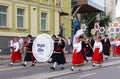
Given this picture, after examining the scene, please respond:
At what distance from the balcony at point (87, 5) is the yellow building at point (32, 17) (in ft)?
9.50

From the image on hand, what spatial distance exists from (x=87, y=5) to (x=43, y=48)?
39.6m

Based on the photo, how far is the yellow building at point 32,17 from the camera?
127 ft

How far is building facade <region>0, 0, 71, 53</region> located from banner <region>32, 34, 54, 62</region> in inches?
801

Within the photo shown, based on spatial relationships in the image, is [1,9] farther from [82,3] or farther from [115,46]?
[82,3]

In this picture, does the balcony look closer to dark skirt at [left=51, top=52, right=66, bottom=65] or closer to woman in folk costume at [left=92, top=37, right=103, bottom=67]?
woman in folk costume at [left=92, top=37, right=103, bottom=67]

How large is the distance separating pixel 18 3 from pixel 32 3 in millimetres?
2840

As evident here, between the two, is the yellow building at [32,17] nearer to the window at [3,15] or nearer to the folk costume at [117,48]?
the window at [3,15]

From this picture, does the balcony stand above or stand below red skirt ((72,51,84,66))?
above

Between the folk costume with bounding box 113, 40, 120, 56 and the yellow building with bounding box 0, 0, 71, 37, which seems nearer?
the folk costume with bounding box 113, 40, 120, 56

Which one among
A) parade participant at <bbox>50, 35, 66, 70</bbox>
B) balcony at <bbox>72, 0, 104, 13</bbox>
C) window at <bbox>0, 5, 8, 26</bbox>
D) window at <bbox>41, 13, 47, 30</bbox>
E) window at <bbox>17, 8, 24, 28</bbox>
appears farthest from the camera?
Result: balcony at <bbox>72, 0, 104, 13</bbox>

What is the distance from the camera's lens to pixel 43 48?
17016 millimetres

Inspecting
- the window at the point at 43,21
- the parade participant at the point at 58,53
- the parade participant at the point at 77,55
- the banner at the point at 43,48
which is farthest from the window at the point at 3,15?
the banner at the point at 43,48

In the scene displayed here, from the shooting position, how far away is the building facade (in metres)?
38.4

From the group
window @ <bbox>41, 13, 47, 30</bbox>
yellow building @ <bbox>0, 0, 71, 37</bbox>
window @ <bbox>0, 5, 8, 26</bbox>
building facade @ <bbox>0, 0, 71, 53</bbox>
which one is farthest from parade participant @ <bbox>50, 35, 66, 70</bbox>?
window @ <bbox>41, 13, 47, 30</bbox>
